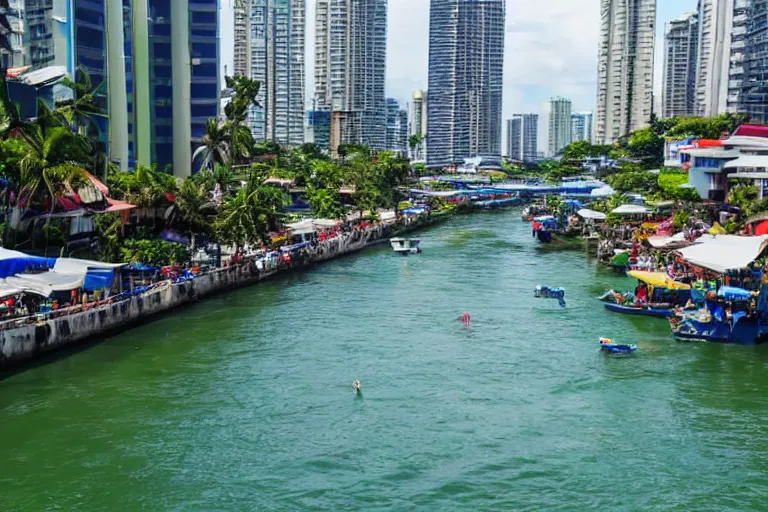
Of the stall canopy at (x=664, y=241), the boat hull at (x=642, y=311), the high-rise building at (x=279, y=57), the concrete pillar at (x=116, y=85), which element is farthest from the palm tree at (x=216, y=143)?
the high-rise building at (x=279, y=57)

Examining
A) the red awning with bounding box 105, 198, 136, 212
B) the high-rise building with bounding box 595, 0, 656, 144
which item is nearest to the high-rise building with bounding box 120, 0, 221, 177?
the red awning with bounding box 105, 198, 136, 212

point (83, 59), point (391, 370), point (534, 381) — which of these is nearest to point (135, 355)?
point (391, 370)

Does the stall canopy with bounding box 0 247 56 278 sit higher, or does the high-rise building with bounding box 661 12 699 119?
the high-rise building with bounding box 661 12 699 119

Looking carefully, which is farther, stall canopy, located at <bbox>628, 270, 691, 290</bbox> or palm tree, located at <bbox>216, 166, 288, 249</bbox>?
palm tree, located at <bbox>216, 166, 288, 249</bbox>

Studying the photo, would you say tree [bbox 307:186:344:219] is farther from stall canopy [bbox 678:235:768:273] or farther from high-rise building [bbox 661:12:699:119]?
high-rise building [bbox 661:12:699:119]

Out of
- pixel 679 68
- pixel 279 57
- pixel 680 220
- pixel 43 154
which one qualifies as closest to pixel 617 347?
pixel 43 154

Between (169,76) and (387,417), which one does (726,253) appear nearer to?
(387,417)
